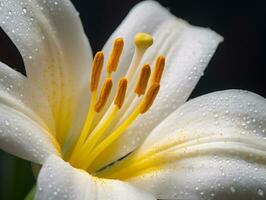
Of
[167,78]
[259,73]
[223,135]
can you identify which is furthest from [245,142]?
→ [259,73]

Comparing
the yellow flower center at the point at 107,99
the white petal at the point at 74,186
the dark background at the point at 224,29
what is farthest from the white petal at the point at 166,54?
the dark background at the point at 224,29

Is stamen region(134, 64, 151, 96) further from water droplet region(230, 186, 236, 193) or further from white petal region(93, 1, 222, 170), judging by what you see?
water droplet region(230, 186, 236, 193)

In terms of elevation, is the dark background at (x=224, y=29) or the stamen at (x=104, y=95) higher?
the stamen at (x=104, y=95)

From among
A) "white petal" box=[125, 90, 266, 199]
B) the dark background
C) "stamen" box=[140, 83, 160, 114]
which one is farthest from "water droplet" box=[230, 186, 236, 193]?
the dark background

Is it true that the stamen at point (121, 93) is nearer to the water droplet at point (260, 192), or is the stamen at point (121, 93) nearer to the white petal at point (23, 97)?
the white petal at point (23, 97)

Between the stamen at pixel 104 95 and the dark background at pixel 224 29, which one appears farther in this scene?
the dark background at pixel 224 29

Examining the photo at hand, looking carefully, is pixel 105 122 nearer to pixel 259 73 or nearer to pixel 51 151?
pixel 51 151
